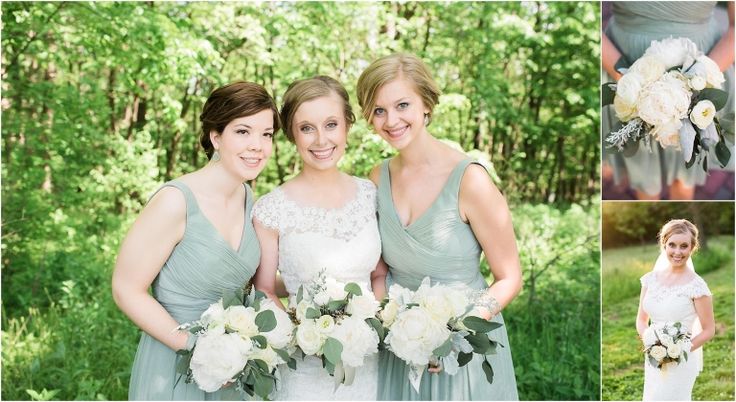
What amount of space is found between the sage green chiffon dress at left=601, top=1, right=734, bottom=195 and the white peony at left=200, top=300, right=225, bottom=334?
226cm

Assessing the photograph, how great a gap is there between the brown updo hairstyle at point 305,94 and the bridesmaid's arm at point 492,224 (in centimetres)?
64

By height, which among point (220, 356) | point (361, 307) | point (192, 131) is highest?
point (192, 131)

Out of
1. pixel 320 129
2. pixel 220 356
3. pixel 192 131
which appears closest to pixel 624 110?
pixel 320 129

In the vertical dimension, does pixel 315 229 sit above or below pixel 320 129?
below

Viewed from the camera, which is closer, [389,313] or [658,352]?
[389,313]

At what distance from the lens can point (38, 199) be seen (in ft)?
22.7

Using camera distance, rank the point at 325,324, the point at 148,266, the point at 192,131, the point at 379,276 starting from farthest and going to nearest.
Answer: the point at 192,131, the point at 379,276, the point at 148,266, the point at 325,324

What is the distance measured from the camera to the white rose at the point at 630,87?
3691 mm

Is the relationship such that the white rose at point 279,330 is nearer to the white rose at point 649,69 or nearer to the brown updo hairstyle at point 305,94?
the brown updo hairstyle at point 305,94

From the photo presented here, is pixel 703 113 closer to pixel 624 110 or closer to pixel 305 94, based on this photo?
pixel 624 110

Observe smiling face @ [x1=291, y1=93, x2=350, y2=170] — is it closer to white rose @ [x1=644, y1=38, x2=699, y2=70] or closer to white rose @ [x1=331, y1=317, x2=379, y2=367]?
white rose @ [x1=331, y1=317, x2=379, y2=367]

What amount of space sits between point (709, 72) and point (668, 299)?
1206mm

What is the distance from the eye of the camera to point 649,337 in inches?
150

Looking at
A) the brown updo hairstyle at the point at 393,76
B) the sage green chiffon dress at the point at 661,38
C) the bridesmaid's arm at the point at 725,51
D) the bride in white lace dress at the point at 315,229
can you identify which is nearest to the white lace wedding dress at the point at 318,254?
the bride in white lace dress at the point at 315,229
